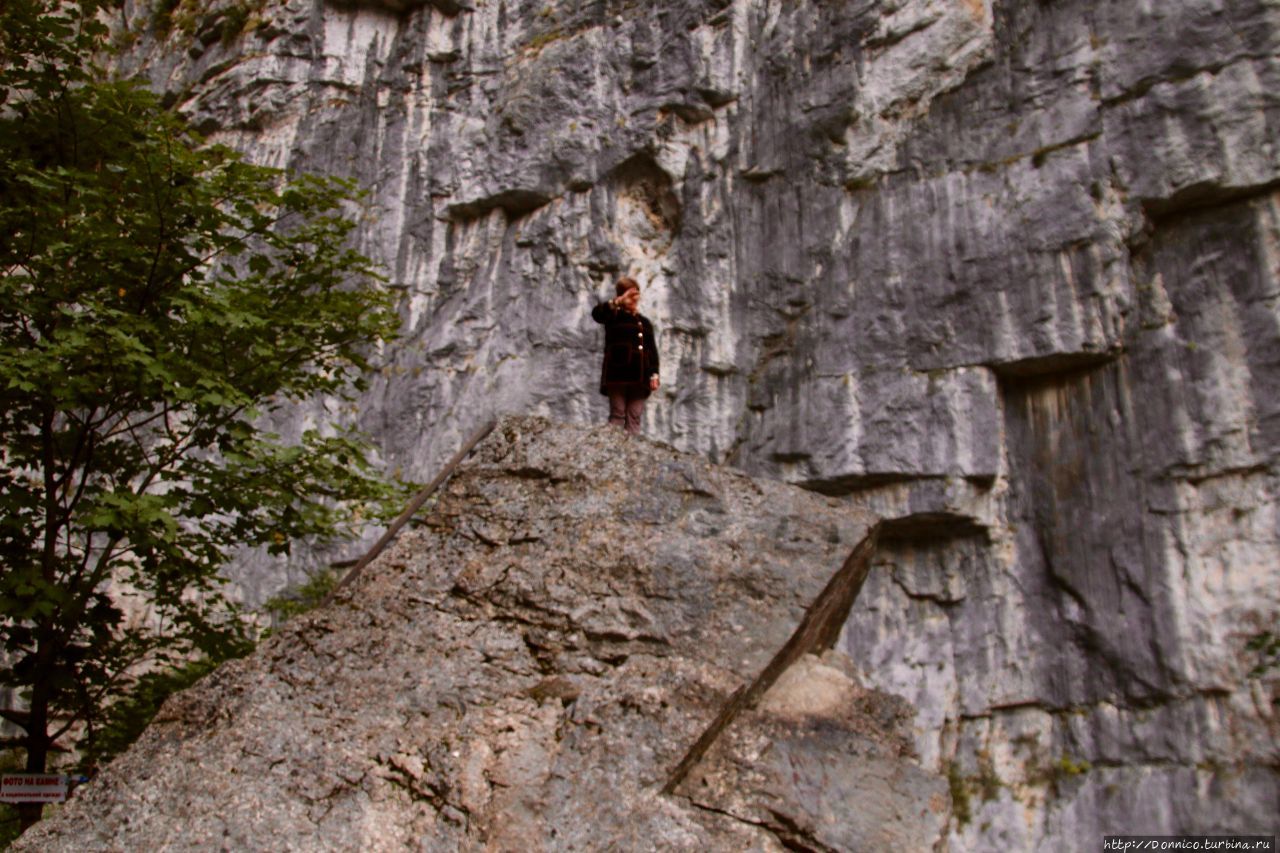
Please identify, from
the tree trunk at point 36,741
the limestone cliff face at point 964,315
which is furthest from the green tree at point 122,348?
the limestone cliff face at point 964,315

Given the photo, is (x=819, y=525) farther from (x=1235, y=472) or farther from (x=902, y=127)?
(x=902, y=127)

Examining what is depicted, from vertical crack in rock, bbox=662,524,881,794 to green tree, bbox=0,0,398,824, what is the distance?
10.9 feet

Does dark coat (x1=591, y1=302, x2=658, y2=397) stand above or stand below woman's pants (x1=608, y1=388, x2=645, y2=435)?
above

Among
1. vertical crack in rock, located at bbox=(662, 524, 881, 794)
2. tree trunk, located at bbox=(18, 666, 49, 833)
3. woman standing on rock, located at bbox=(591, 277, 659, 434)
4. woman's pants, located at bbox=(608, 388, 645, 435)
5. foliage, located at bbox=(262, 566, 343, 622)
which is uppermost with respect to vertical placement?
woman standing on rock, located at bbox=(591, 277, 659, 434)

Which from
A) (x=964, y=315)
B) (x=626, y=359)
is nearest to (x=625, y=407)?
(x=626, y=359)

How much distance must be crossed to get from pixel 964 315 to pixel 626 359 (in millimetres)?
7875

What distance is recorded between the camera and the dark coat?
22.4ft

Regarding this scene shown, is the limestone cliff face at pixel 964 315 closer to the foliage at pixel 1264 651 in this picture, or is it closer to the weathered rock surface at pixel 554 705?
the foliage at pixel 1264 651

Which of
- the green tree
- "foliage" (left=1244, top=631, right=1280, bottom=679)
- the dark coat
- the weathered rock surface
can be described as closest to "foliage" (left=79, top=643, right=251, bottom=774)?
the green tree

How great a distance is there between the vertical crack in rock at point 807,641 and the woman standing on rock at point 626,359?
86.7 inches

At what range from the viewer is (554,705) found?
4.09 meters

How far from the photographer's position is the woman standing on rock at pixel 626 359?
6.84 meters

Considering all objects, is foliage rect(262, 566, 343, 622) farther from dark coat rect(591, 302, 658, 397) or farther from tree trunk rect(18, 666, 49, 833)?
dark coat rect(591, 302, 658, 397)

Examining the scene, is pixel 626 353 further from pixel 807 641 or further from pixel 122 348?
pixel 122 348
